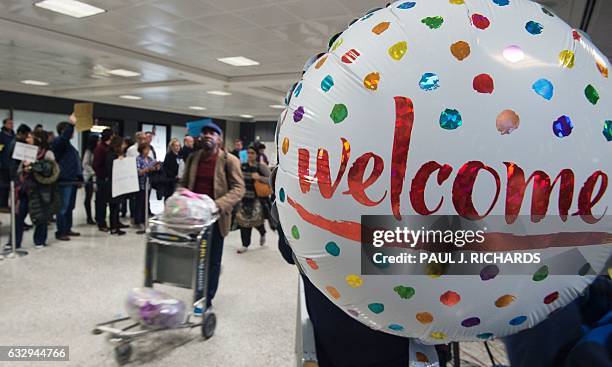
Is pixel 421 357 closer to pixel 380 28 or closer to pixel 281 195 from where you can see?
pixel 281 195

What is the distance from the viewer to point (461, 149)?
526mm

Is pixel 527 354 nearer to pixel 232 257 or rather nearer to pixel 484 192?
pixel 484 192

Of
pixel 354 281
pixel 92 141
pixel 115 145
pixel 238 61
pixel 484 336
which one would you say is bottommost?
pixel 484 336

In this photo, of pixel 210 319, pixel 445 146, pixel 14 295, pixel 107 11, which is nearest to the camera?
pixel 445 146

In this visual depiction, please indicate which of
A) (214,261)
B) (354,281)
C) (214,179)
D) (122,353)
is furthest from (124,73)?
(354,281)

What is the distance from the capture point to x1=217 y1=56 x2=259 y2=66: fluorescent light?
702cm

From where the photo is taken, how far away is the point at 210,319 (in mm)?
2502

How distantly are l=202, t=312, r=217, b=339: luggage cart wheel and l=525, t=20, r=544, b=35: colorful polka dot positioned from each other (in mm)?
2364

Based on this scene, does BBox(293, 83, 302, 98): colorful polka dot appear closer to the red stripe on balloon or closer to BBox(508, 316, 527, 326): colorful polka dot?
the red stripe on balloon

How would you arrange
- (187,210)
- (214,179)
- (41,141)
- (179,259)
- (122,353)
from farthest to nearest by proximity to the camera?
(41,141) → (214,179) → (179,259) → (187,210) → (122,353)

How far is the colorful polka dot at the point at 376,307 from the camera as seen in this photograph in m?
0.62

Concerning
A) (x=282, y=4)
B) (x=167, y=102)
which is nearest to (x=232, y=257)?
(x=282, y=4)

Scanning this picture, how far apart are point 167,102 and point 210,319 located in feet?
40.3

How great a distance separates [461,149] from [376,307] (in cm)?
29
